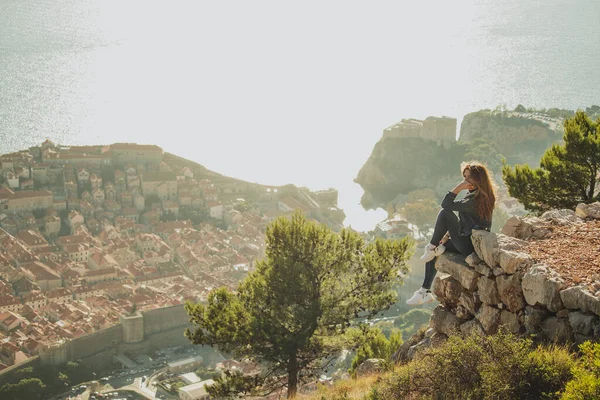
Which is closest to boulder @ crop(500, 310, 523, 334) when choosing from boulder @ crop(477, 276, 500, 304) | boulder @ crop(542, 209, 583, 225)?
boulder @ crop(477, 276, 500, 304)

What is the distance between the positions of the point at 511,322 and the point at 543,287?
0.35 m

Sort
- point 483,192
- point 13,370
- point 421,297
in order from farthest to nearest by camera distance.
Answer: point 13,370 < point 421,297 < point 483,192

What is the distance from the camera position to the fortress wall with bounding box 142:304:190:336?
1962cm

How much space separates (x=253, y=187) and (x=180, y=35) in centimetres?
6834

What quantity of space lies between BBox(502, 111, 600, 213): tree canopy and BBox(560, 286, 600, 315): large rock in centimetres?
273

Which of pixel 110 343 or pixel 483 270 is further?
pixel 110 343

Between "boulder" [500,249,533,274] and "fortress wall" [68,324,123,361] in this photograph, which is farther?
"fortress wall" [68,324,123,361]

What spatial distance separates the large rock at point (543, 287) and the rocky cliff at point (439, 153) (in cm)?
3103

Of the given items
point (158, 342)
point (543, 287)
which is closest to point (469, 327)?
point (543, 287)

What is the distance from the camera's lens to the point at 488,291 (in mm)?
4668

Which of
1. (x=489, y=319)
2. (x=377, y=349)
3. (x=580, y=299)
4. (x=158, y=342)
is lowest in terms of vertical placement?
(x=158, y=342)

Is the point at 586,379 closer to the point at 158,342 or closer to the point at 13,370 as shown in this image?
the point at 13,370

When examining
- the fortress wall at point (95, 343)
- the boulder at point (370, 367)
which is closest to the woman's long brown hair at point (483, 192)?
the boulder at point (370, 367)

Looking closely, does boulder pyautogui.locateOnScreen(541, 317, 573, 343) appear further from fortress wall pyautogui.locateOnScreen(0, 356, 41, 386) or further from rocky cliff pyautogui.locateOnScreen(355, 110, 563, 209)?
rocky cliff pyautogui.locateOnScreen(355, 110, 563, 209)
